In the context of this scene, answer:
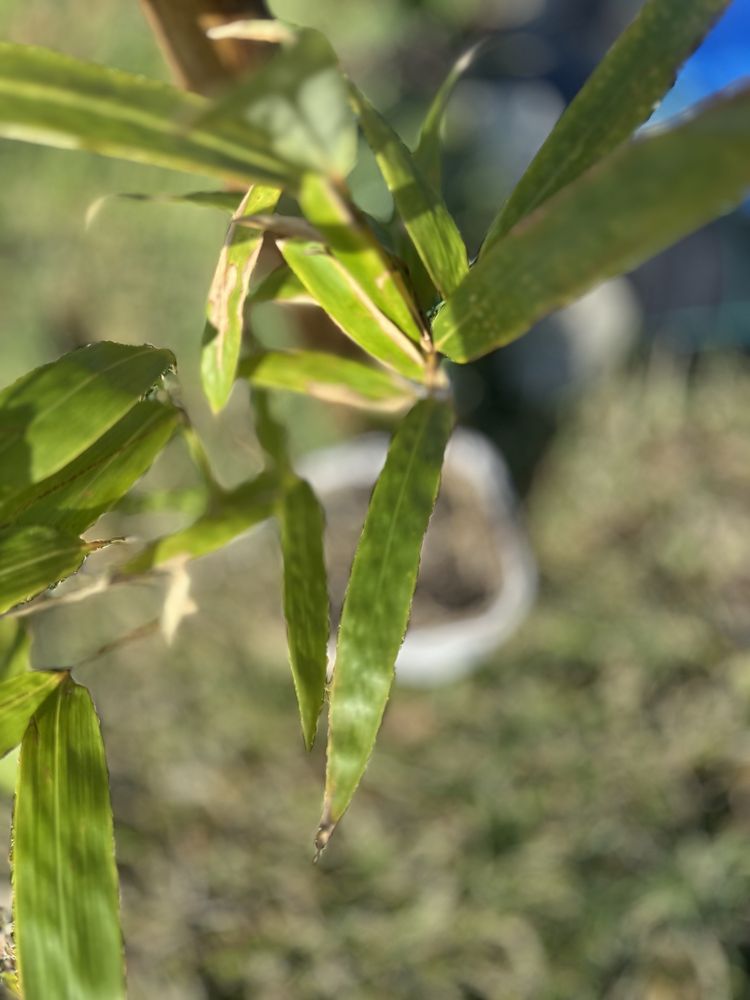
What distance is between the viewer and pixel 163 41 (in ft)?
2.05

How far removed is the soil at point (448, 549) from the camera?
49.3 inches

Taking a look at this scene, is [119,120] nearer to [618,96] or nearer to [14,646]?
[618,96]

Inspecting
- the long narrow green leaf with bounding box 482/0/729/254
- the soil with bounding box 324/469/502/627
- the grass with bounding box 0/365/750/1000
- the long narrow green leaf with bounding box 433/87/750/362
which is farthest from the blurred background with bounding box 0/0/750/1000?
the long narrow green leaf with bounding box 433/87/750/362

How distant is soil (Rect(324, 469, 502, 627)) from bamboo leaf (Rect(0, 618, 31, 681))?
2.07 feet

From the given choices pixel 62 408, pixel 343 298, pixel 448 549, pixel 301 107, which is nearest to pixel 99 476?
pixel 62 408

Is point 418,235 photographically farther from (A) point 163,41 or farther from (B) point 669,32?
(A) point 163,41

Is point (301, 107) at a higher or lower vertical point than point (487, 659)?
higher

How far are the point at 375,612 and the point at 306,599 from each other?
3.6 inches

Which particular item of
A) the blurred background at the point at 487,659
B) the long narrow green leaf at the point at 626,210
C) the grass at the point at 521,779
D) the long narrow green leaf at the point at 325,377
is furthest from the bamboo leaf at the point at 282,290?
the grass at the point at 521,779

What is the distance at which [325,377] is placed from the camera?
2.25ft

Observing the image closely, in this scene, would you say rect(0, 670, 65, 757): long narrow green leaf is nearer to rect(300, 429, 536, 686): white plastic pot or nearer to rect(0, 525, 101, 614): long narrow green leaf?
rect(0, 525, 101, 614): long narrow green leaf

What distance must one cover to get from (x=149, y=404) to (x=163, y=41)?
26 centimetres

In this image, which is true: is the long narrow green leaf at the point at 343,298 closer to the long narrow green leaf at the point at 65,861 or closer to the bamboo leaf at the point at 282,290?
the bamboo leaf at the point at 282,290

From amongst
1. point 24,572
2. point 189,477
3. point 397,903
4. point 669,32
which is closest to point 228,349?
point 24,572
